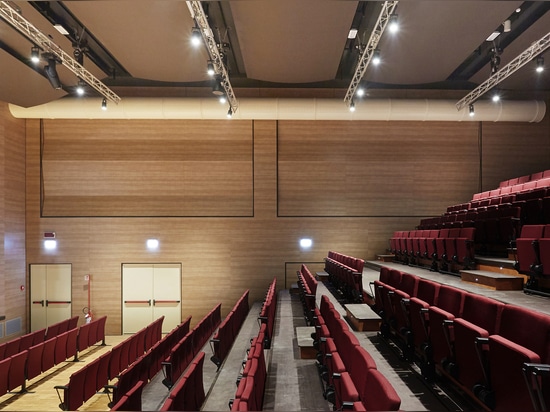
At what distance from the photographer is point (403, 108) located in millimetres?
3186

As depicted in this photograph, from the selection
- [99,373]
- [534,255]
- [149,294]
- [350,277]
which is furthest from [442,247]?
[149,294]

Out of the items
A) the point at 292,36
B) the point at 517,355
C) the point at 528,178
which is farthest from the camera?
the point at 528,178

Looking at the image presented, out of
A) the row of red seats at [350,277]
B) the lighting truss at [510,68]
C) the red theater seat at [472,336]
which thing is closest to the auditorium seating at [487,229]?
the row of red seats at [350,277]

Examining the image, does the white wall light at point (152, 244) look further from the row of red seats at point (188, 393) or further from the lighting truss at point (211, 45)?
the row of red seats at point (188, 393)

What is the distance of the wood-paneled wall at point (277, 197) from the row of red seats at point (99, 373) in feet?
2.96

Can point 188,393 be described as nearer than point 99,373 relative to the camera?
Yes

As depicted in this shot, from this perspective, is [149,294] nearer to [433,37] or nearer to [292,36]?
[292,36]

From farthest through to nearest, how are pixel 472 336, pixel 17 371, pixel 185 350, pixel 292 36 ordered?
pixel 292 36
pixel 17 371
pixel 185 350
pixel 472 336

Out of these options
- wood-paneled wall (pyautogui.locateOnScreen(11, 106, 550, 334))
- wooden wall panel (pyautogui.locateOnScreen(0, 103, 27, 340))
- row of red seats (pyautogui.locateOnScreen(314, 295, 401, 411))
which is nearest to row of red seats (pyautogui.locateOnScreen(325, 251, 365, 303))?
row of red seats (pyautogui.locateOnScreen(314, 295, 401, 411))

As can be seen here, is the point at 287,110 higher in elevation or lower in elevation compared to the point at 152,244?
higher

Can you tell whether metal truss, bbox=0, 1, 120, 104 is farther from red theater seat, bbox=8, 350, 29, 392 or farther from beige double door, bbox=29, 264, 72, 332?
red theater seat, bbox=8, 350, 29, 392

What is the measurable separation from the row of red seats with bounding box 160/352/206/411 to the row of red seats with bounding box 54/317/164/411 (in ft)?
1.28

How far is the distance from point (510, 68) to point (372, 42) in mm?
1068

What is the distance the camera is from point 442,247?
2.04 meters
